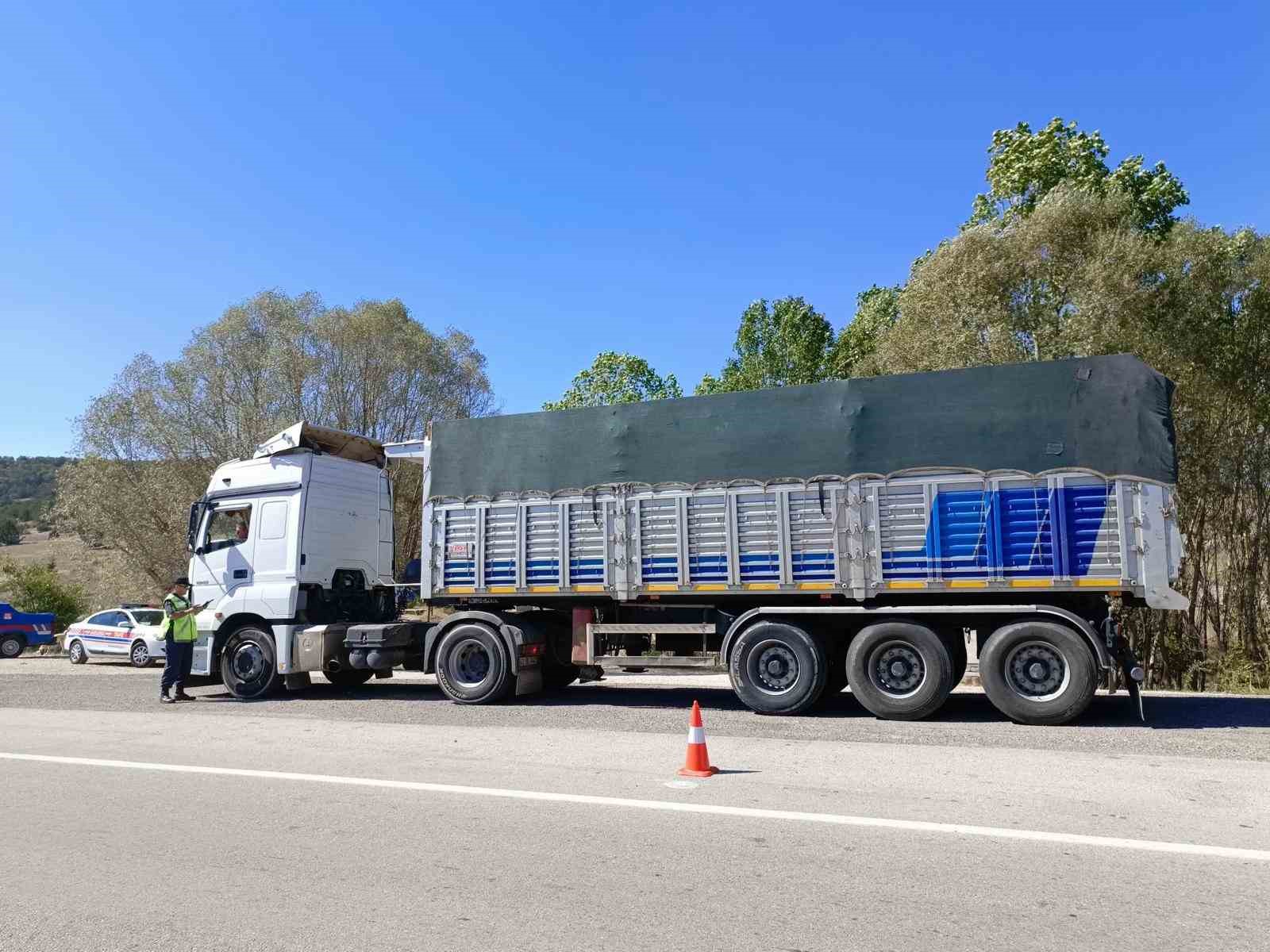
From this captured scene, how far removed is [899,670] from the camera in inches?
380

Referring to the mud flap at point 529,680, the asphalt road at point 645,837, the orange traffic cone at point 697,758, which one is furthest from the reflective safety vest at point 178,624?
the orange traffic cone at point 697,758

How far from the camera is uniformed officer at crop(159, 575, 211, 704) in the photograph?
1285 centimetres

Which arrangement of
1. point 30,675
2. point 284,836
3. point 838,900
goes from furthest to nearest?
point 30,675, point 284,836, point 838,900

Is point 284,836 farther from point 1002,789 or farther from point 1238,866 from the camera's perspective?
point 1238,866

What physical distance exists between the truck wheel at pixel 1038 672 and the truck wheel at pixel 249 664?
9119mm

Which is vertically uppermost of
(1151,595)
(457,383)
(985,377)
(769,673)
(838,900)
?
(457,383)

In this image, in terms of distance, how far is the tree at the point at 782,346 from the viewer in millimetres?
38400

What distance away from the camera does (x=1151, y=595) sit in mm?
8805

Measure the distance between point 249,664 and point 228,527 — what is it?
1.95m

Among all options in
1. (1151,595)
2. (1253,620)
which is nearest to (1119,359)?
(1151,595)

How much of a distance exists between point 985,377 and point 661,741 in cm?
481

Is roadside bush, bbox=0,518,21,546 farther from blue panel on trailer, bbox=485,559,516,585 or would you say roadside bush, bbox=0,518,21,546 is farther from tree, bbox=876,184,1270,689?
tree, bbox=876,184,1270,689

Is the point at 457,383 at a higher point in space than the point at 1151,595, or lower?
higher

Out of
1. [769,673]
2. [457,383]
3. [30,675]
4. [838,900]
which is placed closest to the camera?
[838,900]
